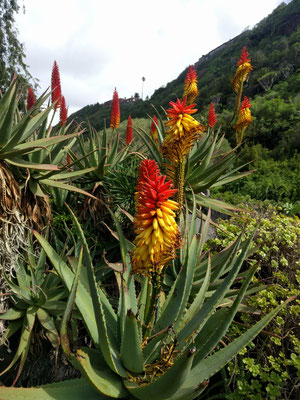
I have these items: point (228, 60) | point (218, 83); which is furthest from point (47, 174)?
point (228, 60)

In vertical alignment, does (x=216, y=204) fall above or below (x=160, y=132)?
below

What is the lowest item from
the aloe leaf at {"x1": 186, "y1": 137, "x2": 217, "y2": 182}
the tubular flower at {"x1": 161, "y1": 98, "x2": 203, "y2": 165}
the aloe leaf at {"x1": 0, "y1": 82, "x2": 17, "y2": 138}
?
the aloe leaf at {"x1": 186, "y1": 137, "x2": 217, "y2": 182}

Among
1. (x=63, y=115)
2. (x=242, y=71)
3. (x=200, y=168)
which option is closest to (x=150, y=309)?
(x=200, y=168)

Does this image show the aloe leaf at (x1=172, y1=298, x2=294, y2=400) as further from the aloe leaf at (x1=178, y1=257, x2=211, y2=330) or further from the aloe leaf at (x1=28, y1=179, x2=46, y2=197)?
the aloe leaf at (x1=28, y1=179, x2=46, y2=197)

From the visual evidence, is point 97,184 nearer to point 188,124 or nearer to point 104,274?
point 104,274

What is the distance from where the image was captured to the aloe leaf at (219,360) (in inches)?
50.9

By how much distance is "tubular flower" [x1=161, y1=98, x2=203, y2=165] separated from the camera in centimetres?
174

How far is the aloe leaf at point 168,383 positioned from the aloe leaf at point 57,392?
0.18 metres

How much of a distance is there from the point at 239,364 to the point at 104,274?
132 cm

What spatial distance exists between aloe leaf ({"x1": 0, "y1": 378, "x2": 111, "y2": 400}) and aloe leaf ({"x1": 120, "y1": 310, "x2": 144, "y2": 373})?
0.59 feet

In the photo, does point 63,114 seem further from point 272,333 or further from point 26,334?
point 272,333

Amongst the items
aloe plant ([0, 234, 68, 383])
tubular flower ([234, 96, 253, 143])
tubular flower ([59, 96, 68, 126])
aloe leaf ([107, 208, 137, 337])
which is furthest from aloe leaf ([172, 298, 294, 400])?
tubular flower ([234, 96, 253, 143])

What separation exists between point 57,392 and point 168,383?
0.52m

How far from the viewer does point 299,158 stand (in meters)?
13.6
